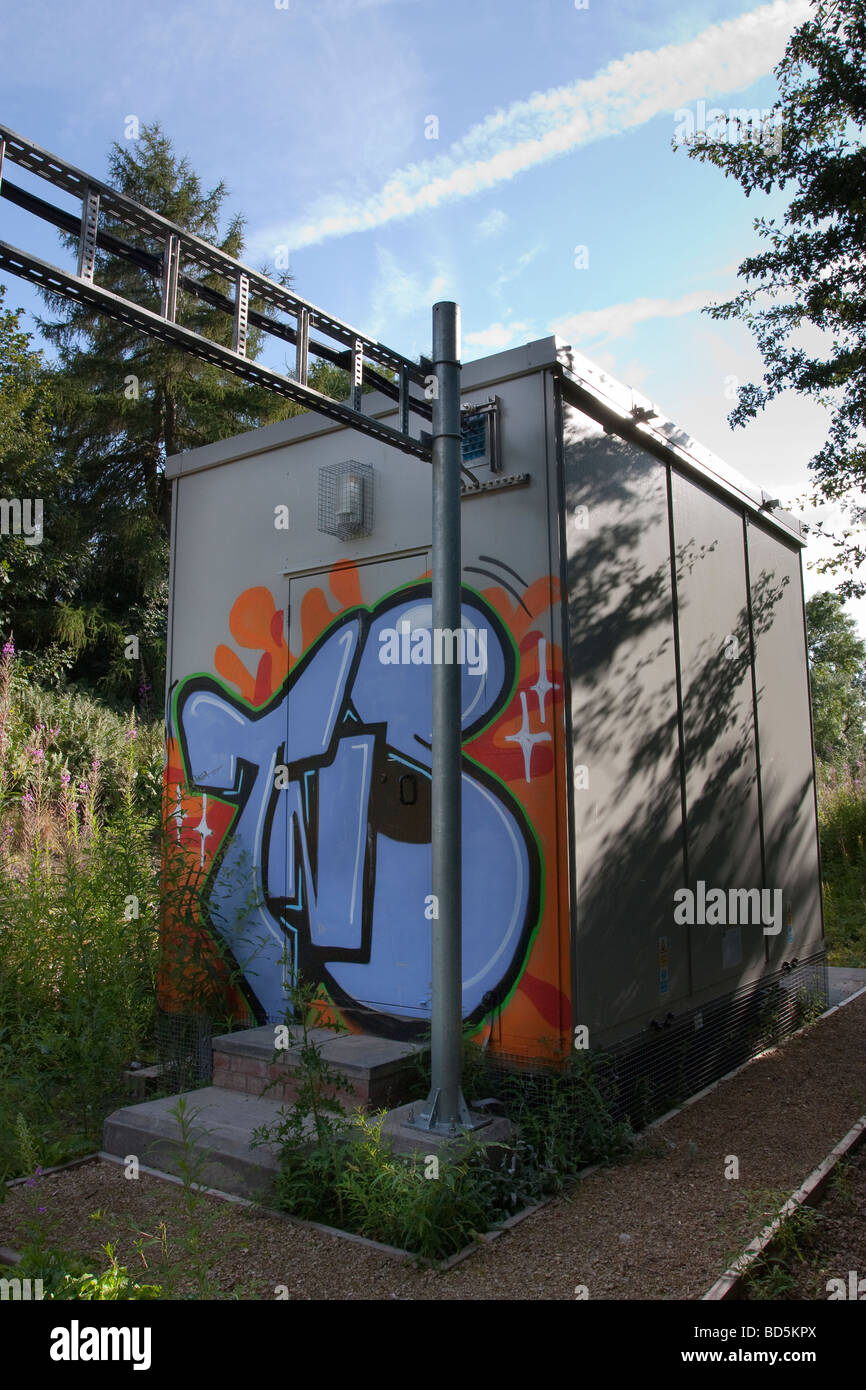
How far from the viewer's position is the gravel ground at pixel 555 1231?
331cm

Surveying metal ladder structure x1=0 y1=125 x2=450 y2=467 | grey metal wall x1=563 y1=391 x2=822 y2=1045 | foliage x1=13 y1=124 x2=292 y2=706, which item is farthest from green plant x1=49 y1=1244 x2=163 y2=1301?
foliage x1=13 y1=124 x2=292 y2=706

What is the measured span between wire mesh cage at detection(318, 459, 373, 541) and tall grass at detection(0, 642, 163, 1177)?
8.47ft

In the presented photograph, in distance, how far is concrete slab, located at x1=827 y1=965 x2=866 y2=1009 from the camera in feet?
27.7

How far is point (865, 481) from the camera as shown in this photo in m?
9.33

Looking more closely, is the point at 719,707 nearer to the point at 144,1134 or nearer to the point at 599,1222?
the point at 599,1222

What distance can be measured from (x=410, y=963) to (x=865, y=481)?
7047mm

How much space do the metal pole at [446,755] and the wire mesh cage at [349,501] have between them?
1241 mm

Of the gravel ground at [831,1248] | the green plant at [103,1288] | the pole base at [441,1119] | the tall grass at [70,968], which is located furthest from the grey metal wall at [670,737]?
the tall grass at [70,968]

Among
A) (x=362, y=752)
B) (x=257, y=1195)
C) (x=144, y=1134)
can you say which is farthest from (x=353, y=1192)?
(x=362, y=752)

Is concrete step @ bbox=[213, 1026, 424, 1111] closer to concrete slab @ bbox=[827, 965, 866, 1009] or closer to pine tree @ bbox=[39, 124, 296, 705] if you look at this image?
concrete slab @ bbox=[827, 965, 866, 1009]

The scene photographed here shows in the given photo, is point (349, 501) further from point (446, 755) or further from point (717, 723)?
point (717, 723)

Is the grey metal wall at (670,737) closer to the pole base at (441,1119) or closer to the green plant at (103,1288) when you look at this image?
the pole base at (441,1119)

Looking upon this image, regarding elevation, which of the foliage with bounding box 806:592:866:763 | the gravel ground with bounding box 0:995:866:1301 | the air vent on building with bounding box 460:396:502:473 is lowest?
the gravel ground with bounding box 0:995:866:1301
